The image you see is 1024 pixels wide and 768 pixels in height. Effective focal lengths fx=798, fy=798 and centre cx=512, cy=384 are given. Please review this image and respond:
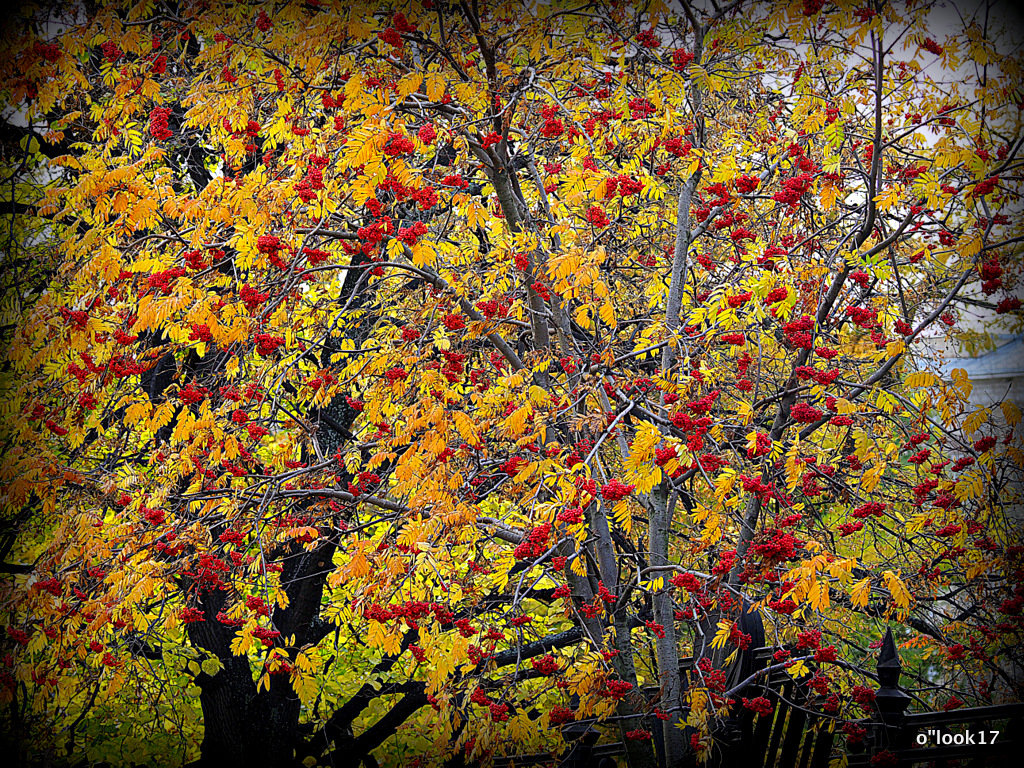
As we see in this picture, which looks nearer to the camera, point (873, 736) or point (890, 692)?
point (890, 692)

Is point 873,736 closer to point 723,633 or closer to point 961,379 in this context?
point 723,633

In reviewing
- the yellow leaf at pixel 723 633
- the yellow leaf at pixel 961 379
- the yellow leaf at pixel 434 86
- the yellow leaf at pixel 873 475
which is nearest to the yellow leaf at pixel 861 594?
the yellow leaf at pixel 873 475

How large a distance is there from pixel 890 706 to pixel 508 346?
3145mm

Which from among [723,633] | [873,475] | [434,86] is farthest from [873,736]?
[434,86]

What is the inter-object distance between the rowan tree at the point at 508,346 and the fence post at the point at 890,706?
241mm

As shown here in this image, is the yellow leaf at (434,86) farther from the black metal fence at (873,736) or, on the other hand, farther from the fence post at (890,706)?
the fence post at (890,706)

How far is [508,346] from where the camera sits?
5.62 meters

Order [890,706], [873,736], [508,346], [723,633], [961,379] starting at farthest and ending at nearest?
[508,346] → [723,633] → [961,379] → [873,736] → [890,706]

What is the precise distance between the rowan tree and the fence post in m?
0.24

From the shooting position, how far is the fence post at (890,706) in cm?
372

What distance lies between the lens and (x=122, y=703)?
7.43 metres

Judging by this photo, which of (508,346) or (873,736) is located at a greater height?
(508,346)

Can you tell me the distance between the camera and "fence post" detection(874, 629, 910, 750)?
3719 mm

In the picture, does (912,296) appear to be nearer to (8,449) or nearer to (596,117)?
(596,117)
